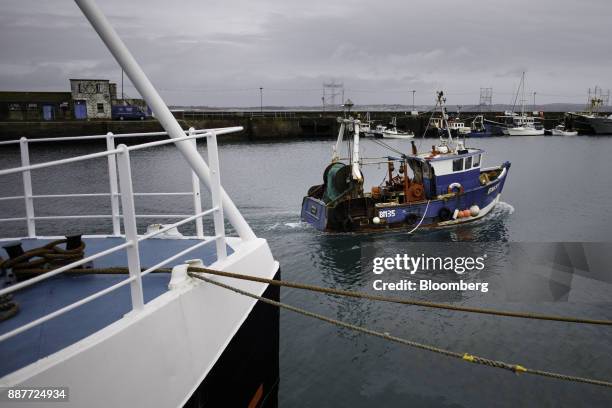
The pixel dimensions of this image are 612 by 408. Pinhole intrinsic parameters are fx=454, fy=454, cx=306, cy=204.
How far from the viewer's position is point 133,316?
122 inches

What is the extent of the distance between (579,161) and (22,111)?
6273cm

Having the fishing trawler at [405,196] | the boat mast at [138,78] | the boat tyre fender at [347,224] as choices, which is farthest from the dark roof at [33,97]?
the boat mast at [138,78]

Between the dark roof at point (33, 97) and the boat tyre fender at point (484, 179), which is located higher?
the dark roof at point (33, 97)

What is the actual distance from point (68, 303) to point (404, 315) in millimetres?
8202

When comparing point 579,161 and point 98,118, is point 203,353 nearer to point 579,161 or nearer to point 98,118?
point 579,161

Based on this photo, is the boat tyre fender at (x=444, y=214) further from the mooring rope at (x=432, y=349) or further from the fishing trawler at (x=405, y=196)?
the mooring rope at (x=432, y=349)

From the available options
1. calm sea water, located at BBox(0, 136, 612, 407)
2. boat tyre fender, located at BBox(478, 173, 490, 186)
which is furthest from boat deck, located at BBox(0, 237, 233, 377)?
boat tyre fender, located at BBox(478, 173, 490, 186)

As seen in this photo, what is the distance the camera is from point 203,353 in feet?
12.0

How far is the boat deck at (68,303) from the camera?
9.32 feet

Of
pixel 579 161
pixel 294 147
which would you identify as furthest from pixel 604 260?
pixel 294 147

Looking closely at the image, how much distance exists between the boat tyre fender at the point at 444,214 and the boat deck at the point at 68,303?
46.7ft

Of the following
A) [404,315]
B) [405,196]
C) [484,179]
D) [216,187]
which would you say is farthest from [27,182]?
[484,179]

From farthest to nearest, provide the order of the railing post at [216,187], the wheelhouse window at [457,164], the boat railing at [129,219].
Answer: the wheelhouse window at [457,164], the railing post at [216,187], the boat railing at [129,219]

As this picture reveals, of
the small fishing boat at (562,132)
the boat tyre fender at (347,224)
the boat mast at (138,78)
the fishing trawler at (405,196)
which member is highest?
the boat mast at (138,78)
